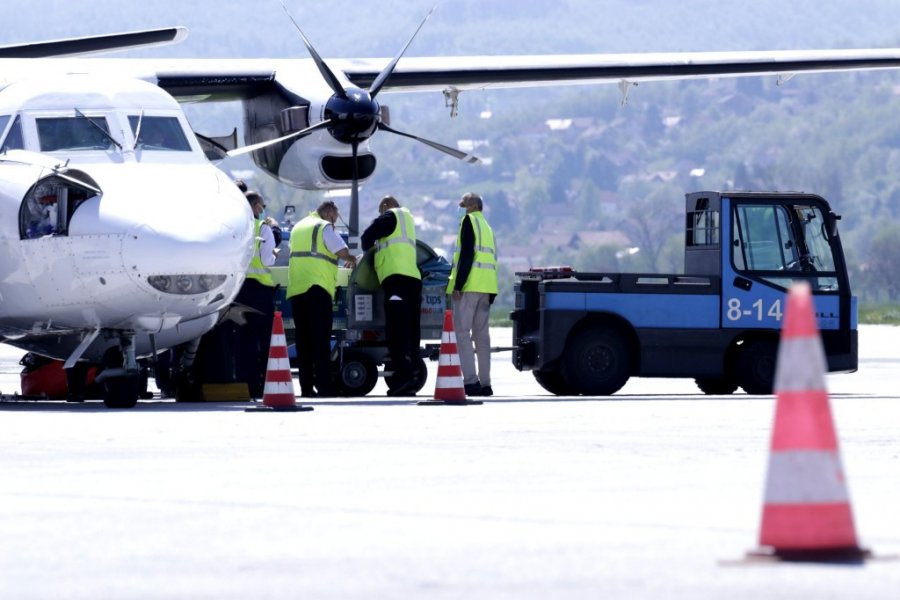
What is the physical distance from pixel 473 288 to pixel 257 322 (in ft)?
6.47

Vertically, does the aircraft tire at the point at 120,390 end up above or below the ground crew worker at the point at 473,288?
below

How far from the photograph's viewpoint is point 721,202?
17906 mm

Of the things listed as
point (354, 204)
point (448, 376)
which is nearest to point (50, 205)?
point (448, 376)

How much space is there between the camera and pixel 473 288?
17578 mm

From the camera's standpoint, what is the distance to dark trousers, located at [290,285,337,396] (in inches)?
673

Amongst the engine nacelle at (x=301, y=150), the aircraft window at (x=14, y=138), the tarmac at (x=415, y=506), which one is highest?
the engine nacelle at (x=301, y=150)

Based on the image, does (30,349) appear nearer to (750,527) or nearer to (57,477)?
(57,477)

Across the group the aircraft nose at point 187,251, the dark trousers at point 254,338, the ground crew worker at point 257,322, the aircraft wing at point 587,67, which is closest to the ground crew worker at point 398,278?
the ground crew worker at point 257,322

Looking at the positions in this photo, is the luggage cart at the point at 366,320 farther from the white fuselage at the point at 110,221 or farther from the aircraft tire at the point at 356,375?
the white fuselage at the point at 110,221

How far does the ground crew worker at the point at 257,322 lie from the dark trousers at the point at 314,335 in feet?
0.90

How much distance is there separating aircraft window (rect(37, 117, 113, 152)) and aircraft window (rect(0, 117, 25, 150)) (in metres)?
0.16

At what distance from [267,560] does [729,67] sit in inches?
731

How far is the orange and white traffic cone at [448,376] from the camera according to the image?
15459 millimetres

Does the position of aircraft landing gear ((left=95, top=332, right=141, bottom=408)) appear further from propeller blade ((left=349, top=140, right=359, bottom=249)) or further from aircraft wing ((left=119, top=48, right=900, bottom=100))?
aircraft wing ((left=119, top=48, right=900, bottom=100))
